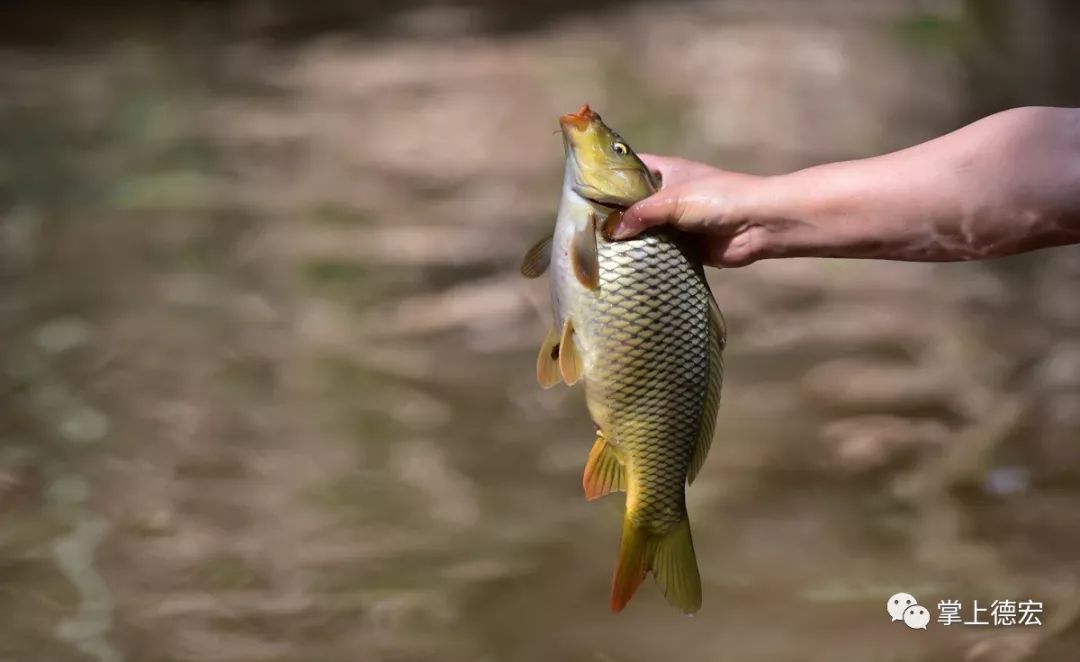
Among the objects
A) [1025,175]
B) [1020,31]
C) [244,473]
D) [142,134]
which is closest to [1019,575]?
[1025,175]

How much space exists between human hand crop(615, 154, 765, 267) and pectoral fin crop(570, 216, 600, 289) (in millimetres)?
44

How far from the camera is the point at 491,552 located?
2.41m

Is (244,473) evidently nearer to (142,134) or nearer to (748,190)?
(748,190)

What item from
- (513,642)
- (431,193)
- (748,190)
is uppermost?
(431,193)

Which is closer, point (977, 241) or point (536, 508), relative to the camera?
point (977, 241)

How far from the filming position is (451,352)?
123 inches

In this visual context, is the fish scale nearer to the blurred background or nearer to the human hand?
the human hand

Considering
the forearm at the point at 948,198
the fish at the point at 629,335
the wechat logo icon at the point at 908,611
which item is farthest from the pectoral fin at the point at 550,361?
the wechat logo icon at the point at 908,611

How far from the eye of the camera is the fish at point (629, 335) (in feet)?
4.12

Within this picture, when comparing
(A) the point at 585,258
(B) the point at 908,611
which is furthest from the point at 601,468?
(B) the point at 908,611

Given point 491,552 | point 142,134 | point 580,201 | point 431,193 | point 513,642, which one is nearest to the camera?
point 580,201

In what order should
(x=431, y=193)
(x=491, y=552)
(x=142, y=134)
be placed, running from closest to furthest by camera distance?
1. (x=491, y=552)
2. (x=431, y=193)
3. (x=142, y=134)

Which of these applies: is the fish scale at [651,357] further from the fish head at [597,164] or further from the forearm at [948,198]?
the forearm at [948,198]

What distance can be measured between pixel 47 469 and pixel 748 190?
2080 mm
